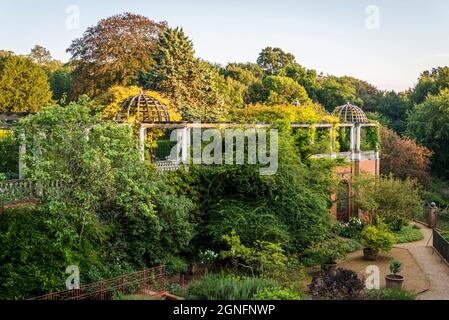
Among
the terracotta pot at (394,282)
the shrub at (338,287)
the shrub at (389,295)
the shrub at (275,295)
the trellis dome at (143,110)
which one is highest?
the trellis dome at (143,110)

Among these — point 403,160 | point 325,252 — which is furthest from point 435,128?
point 325,252

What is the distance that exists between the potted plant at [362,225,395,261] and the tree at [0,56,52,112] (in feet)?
85.2

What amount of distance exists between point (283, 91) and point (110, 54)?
16889 mm

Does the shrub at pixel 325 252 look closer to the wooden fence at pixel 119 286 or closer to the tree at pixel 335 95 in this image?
the wooden fence at pixel 119 286

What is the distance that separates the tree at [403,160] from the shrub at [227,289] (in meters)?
23.7

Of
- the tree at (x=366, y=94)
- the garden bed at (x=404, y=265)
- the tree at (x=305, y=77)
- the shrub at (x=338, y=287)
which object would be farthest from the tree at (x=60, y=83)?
the shrub at (x=338, y=287)

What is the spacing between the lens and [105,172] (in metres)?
12.8

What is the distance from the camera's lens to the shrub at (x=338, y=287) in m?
11.7

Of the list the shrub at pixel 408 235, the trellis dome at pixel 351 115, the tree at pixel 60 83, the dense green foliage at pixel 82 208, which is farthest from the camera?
the tree at pixel 60 83

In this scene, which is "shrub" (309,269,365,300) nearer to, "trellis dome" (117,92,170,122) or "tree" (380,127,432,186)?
"trellis dome" (117,92,170,122)

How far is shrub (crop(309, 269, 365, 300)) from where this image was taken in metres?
11.7

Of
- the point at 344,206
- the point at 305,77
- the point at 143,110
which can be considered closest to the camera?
the point at 143,110

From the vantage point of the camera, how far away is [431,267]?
58.3ft

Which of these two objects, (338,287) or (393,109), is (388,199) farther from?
(393,109)
